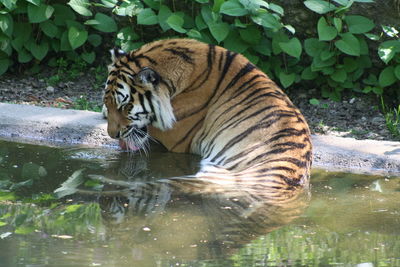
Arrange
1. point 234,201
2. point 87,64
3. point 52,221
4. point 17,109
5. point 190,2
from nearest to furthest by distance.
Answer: point 52,221 < point 234,201 < point 17,109 < point 190,2 < point 87,64

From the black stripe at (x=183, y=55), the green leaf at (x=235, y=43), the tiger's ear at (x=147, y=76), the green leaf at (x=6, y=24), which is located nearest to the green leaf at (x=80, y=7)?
the green leaf at (x=6, y=24)

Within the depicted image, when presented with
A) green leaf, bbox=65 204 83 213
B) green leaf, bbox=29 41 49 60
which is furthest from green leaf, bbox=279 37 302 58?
green leaf, bbox=65 204 83 213

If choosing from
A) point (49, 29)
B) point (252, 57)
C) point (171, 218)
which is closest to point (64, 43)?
point (49, 29)

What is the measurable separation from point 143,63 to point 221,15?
1973mm

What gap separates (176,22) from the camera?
7.27m

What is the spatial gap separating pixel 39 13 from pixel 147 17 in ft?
3.75

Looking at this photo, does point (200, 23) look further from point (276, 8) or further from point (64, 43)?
point (64, 43)

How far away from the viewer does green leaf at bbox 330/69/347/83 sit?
730 centimetres

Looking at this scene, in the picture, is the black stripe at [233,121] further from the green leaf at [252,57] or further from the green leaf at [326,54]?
the green leaf at [326,54]

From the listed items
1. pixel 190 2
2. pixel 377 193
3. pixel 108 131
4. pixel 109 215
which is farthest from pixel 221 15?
pixel 109 215

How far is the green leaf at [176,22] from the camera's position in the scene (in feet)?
23.5

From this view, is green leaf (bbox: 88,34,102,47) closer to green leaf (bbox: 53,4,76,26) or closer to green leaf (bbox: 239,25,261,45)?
green leaf (bbox: 53,4,76,26)

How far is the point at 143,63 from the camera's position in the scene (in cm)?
570

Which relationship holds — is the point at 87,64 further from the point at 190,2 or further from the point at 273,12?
the point at 273,12
